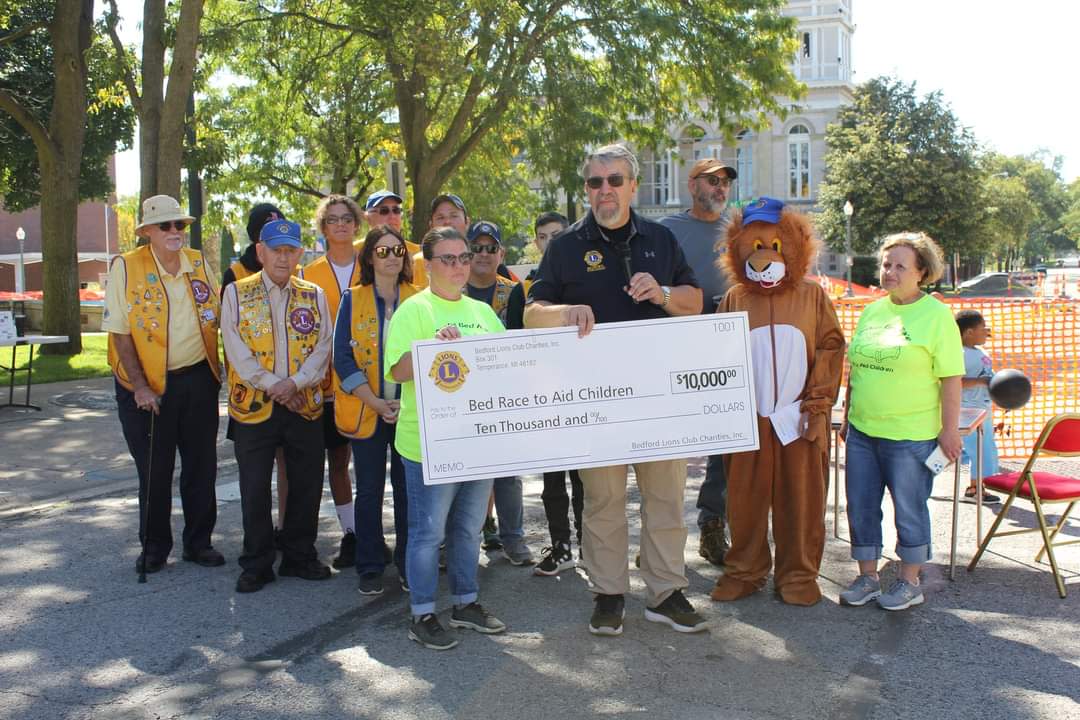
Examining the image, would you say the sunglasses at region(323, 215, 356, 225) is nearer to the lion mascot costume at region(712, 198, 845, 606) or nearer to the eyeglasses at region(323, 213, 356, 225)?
the eyeglasses at region(323, 213, 356, 225)

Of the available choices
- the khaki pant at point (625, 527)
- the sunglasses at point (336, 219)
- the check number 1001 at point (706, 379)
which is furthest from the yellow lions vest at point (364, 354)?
the check number 1001 at point (706, 379)

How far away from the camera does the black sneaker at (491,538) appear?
627 cm

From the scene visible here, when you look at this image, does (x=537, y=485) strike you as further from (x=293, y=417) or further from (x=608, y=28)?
(x=608, y=28)

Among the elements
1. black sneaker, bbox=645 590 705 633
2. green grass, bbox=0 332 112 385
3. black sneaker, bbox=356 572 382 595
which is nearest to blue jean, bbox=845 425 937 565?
black sneaker, bbox=645 590 705 633

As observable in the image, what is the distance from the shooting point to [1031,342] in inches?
406

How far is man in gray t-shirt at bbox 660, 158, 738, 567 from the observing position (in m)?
5.83

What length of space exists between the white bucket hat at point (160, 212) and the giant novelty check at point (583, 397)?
7.40 ft

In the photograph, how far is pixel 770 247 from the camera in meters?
5.00

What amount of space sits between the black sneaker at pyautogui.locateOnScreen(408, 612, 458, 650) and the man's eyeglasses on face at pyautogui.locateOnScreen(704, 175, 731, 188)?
10.00 ft

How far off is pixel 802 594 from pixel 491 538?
2064mm

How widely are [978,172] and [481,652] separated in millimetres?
51061

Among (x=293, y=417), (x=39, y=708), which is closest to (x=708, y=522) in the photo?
(x=293, y=417)

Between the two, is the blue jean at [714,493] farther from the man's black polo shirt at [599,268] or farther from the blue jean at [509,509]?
the man's black polo shirt at [599,268]

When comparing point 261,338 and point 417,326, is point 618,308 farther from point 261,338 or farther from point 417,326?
point 261,338
